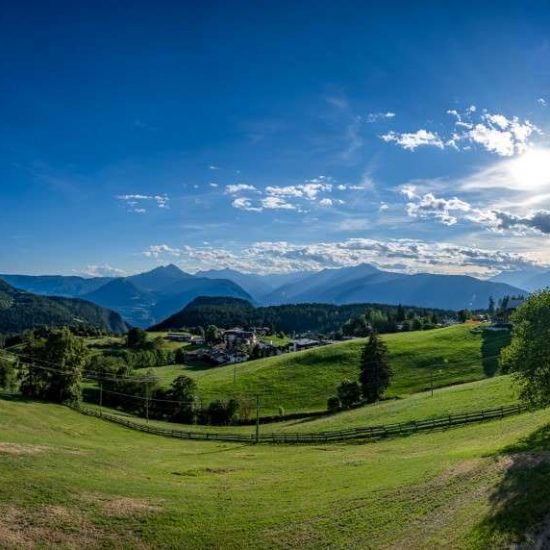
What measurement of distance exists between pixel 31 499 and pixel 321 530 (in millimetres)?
18880

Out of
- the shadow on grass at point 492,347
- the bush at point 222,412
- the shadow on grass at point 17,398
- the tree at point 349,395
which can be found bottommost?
the bush at point 222,412

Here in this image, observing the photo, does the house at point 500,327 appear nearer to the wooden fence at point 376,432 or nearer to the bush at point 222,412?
the bush at point 222,412

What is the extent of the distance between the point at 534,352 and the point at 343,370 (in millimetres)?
83182

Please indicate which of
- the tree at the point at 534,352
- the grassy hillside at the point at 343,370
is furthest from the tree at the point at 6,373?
the tree at the point at 534,352

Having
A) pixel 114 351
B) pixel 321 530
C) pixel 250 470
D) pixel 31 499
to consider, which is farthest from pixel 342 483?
pixel 114 351

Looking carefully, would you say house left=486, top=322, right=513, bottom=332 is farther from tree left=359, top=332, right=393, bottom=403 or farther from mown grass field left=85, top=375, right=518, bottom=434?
mown grass field left=85, top=375, right=518, bottom=434

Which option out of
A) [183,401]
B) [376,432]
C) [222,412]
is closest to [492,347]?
[222,412]

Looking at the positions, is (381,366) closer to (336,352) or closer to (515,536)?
(336,352)

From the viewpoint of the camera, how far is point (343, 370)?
121688mm

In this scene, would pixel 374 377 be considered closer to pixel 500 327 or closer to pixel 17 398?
pixel 17 398

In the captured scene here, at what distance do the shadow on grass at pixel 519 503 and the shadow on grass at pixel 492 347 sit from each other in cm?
7693

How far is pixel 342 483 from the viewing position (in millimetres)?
37188

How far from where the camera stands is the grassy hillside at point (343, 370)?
106 metres

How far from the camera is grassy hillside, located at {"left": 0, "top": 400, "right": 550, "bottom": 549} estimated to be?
26766mm
